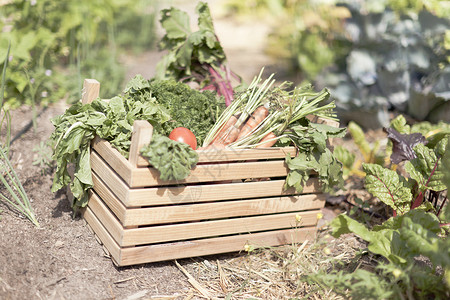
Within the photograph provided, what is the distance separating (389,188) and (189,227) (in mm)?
1199

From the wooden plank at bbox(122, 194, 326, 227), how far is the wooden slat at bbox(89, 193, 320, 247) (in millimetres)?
36

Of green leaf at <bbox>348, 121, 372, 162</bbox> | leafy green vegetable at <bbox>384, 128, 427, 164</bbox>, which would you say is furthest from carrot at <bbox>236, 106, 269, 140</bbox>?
green leaf at <bbox>348, 121, 372, 162</bbox>

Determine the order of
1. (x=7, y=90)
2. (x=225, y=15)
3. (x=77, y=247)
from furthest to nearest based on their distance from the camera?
1. (x=225, y=15)
2. (x=7, y=90)
3. (x=77, y=247)

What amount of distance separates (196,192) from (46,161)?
4.31 ft

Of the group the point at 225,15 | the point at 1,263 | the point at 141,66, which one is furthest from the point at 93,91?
the point at 225,15

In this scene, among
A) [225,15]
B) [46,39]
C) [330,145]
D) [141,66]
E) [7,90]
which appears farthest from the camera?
[225,15]

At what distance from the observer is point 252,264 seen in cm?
275

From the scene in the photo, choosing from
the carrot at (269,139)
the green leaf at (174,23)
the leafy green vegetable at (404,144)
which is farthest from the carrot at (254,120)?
the green leaf at (174,23)

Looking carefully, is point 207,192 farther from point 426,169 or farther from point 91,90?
point 426,169

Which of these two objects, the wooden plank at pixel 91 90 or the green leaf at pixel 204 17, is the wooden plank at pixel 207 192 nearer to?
the wooden plank at pixel 91 90

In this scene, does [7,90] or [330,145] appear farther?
[7,90]

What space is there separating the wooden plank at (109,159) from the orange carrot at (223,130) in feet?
2.00

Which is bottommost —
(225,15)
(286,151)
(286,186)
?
(225,15)

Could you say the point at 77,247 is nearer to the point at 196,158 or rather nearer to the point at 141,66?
the point at 196,158
